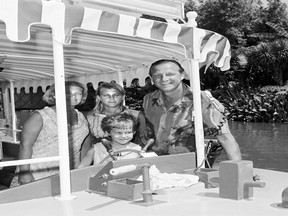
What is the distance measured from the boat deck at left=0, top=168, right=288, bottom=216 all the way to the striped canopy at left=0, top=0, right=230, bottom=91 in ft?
3.35

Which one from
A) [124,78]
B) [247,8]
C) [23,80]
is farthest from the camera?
[247,8]

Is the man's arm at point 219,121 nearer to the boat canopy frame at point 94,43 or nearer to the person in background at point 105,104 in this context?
the boat canopy frame at point 94,43

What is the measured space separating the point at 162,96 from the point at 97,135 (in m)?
0.75

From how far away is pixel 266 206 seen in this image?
104 inches

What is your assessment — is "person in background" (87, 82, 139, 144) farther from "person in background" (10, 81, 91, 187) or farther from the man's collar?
the man's collar

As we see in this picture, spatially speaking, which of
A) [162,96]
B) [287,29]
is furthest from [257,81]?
[162,96]

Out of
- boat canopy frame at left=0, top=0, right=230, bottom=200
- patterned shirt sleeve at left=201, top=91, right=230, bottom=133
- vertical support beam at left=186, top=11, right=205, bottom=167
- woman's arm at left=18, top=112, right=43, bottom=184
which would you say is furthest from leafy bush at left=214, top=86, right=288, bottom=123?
woman's arm at left=18, top=112, right=43, bottom=184

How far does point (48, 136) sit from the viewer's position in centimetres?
368

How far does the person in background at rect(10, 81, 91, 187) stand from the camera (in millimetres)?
3582

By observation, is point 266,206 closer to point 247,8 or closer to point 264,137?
point 264,137

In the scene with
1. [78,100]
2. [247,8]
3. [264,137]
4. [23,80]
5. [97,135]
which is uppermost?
[247,8]

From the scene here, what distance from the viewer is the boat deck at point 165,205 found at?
2.56 meters

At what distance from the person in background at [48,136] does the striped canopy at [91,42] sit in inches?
21.0

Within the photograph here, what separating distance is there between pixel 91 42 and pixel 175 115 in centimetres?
104
